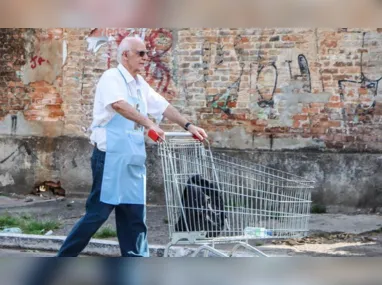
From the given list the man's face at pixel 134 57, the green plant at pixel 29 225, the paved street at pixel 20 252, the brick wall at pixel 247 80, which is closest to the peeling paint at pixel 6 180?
the brick wall at pixel 247 80

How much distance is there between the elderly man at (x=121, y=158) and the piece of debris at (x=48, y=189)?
16.7 feet

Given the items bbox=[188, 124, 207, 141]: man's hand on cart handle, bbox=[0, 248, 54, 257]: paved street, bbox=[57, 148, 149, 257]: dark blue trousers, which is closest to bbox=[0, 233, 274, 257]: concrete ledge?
bbox=[0, 248, 54, 257]: paved street

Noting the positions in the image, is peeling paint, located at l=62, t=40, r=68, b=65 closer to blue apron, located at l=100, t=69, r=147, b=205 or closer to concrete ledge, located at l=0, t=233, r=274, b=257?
concrete ledge, located at l=0, t=233, r=274, b=257

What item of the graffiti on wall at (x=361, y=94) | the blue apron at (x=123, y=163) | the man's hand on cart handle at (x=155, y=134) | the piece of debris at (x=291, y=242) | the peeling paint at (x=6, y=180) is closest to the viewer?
the man's hand on cart handle at (x=155, y=134)

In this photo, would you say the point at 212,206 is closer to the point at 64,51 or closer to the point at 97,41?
the point at 97,41

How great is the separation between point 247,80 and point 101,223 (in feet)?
15.4

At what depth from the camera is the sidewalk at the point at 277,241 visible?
7492 mm

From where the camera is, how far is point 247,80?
10.1m

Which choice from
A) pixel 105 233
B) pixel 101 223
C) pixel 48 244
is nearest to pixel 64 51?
pixel 105 233

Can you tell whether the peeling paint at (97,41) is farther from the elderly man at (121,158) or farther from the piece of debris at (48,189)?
the elderly man at (121,158)

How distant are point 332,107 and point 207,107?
1.56 m

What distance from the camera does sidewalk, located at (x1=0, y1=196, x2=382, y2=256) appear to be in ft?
24.6

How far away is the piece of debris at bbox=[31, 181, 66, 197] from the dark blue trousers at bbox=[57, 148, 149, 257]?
16.6 feet

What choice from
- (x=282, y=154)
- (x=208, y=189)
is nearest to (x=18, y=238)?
(x=208, y=189)
